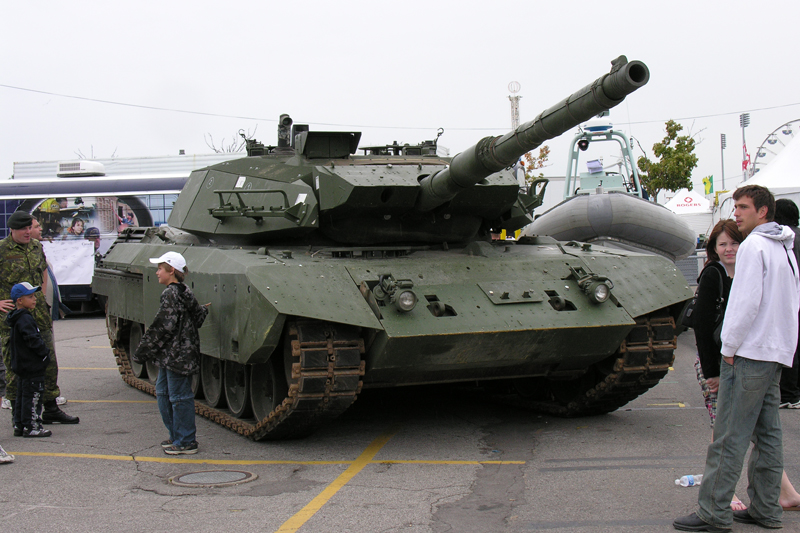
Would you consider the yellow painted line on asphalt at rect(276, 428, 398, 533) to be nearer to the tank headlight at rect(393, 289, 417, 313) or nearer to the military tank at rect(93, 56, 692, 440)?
→ the military tank at rect(93, 56, 692, 440)

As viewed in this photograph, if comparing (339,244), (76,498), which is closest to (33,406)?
(76,498)

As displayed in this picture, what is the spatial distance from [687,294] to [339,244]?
3.34 metres

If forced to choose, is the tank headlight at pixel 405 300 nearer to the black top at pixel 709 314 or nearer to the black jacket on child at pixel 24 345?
the black top at pixel 709 314

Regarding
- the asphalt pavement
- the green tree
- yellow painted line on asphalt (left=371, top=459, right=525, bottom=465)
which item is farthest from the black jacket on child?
the green tree

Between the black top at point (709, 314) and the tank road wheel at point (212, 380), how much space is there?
5277 millimetres

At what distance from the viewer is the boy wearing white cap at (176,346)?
704 centimetres

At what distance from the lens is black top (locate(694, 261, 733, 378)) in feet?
17.0

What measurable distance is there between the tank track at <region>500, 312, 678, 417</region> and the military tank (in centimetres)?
2

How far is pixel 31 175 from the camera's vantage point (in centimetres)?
2255

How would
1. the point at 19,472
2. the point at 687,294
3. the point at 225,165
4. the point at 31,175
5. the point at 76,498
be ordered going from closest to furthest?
the point at 76,498, the point at 19,472, the point at 687,294, the point at 225,165, the point at 31,175

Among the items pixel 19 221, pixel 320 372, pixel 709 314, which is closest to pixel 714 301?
pixel 709 314

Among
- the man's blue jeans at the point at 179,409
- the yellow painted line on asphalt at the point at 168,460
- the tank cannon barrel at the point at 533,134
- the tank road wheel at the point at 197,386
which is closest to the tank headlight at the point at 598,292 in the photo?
the tank cannon barrel at the point at 533,134

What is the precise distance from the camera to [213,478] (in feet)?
20.6

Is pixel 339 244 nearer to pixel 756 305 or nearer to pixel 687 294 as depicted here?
pixel 687 294
